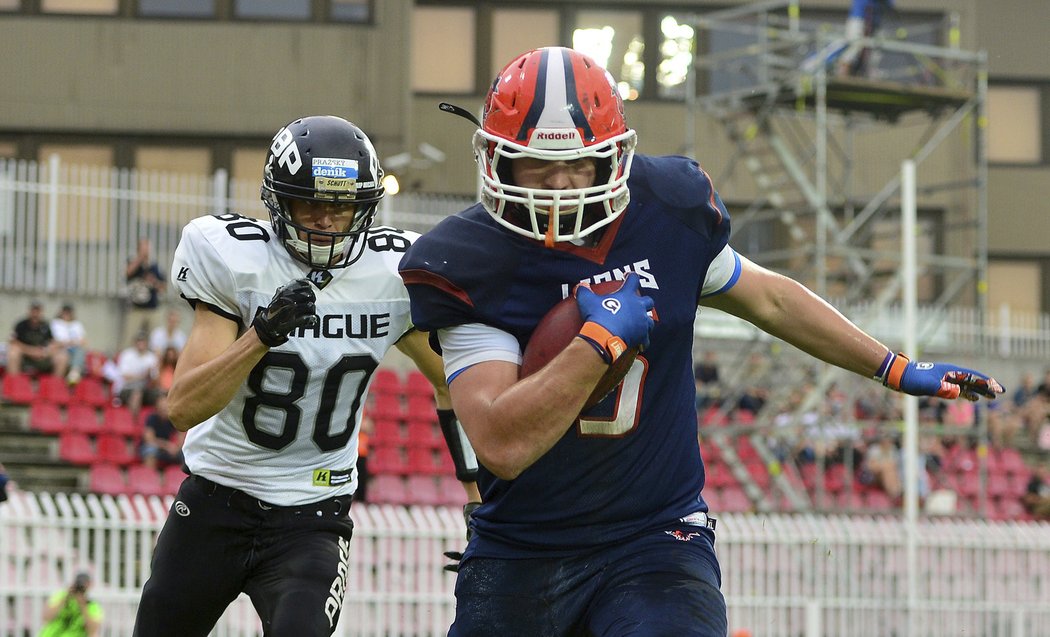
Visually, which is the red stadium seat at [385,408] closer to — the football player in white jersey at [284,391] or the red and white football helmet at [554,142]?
the football player in white jersey at [284,391]

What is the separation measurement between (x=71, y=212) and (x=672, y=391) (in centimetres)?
1464

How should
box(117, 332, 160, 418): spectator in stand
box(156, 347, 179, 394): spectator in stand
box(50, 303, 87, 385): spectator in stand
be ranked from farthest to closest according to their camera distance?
box(50, 303, 87, 385): spectator in stand → box(117, 332, 160, 418): spectator in stand → box(156, 347, 179, 394): spectator in stand

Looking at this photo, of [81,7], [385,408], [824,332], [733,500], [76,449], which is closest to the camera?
[824,332]

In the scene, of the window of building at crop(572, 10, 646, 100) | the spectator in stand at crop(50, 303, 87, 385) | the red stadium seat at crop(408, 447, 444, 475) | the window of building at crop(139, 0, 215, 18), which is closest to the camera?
the red stadium seat at crop(408, 447, 444, 475)

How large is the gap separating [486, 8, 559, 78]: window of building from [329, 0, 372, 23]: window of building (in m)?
2.69

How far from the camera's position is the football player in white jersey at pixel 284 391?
479cm

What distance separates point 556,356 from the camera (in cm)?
345

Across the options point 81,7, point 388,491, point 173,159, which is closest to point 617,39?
point 173,159

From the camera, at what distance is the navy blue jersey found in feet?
12.2

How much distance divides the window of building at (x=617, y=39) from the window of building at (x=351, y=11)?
3.59 m

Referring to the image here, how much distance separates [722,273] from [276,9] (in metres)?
17.6

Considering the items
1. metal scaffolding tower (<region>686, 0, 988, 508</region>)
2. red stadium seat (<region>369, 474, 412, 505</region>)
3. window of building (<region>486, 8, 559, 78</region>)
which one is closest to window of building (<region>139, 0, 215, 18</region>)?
window of building (<region>486, 8, 559, 78</region>)

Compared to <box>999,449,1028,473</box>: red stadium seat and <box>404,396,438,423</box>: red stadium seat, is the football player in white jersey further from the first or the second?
<box>999,449,1028,473</box>: red stadium seat

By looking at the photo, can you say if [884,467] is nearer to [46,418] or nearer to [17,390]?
[46,418]
